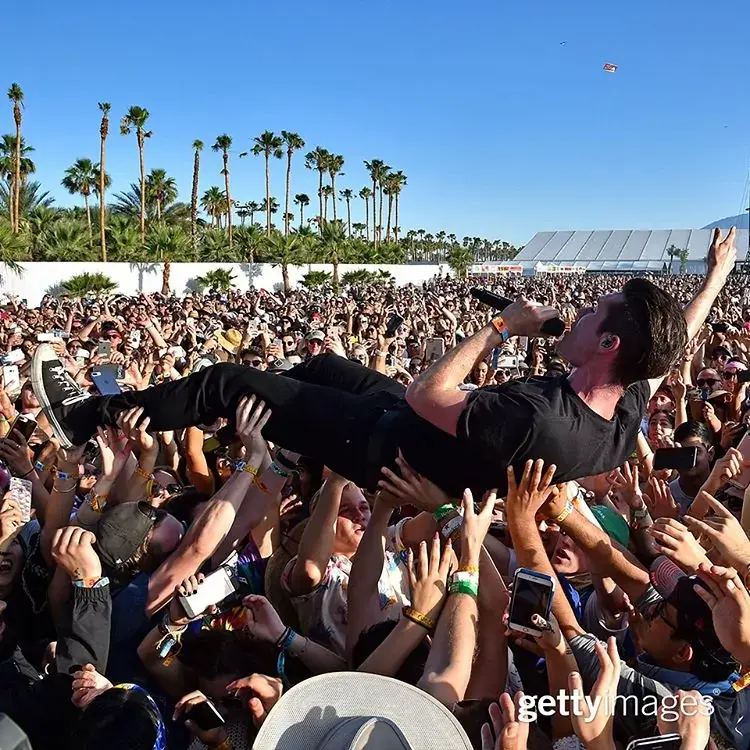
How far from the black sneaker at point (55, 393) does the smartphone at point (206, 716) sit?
5.46ft

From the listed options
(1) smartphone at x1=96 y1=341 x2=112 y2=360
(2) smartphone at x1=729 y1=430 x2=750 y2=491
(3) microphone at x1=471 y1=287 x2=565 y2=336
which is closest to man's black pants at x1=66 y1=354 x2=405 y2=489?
(3) microphone at x1=471 y1=287 x2=565 y2=336

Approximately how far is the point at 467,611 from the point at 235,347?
859 cm

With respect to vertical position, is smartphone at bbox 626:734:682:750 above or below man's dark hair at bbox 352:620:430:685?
above

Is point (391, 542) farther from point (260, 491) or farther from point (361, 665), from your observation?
→ point (361, 665)

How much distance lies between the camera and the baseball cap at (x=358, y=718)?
164 centimetres

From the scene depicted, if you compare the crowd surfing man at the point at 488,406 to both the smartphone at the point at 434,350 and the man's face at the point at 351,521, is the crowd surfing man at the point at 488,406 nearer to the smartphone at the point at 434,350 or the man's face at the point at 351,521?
the man's face at the point at 351,521

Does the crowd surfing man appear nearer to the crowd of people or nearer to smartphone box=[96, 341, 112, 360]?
the crowd of people

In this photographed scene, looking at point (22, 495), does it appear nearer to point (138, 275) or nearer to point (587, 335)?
point (587, 335)

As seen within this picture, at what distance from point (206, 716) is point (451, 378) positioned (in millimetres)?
1344

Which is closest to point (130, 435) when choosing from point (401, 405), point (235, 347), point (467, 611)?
point (401, 405)

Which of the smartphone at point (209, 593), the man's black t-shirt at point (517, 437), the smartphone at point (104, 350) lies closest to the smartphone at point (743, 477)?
the man's black t-shirt at point (517, 437)

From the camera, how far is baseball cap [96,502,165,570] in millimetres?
2787

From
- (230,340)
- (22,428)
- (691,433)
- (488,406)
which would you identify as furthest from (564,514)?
(230,340)

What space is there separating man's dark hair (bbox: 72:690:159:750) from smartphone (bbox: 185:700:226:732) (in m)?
0.15
